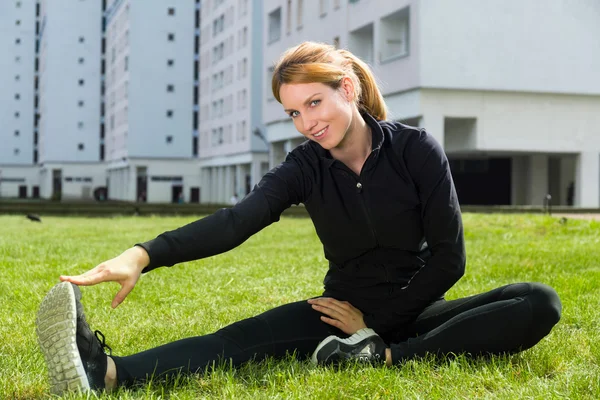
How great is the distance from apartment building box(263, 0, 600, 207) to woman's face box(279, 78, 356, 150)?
2872 cm

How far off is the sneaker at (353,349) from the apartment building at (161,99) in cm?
7337

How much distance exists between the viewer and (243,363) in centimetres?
356

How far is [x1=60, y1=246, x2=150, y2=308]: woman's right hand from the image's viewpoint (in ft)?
9.59

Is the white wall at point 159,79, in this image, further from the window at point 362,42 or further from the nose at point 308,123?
the nose at point 308,123

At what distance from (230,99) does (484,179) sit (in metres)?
28.0

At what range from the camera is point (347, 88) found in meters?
3.59

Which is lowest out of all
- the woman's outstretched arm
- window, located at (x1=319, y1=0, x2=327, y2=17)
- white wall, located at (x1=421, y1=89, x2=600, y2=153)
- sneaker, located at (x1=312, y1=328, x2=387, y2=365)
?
sneaker, located at (x1=312, y1=328, x2=387, y2=365)

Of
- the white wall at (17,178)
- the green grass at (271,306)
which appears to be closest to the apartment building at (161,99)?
the white wall at (17,178)

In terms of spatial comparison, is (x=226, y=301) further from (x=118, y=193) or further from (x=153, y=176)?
(x=118, y=193)

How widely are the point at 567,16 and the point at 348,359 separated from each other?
33672 mm

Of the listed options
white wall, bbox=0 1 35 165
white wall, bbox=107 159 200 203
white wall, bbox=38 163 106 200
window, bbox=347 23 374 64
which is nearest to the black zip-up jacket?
window, bbox=347 23 374 64

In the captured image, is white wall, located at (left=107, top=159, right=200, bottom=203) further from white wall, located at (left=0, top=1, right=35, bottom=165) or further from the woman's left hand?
the woman's left hand

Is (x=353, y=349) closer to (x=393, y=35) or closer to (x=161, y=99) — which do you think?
(x=393, y=35)

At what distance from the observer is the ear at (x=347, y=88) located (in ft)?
11.7
